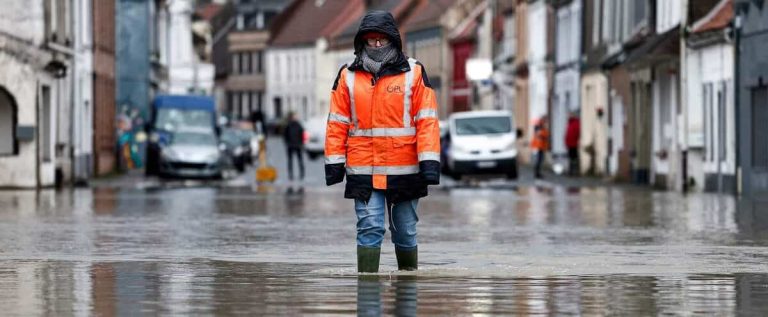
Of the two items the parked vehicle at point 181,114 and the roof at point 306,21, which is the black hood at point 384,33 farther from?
the roof at point 306,21

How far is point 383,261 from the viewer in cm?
1812

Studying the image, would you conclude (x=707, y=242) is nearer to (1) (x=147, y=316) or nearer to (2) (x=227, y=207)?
(1) (x=147, y=316)

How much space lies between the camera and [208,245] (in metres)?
21.1

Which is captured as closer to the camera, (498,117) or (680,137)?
(680,137)

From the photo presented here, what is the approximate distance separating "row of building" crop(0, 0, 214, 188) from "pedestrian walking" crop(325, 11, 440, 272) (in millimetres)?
30330

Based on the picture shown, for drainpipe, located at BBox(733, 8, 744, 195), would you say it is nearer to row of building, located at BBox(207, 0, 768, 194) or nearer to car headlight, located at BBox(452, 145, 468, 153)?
row of building, located at BBox(207, 0, 768, 194)

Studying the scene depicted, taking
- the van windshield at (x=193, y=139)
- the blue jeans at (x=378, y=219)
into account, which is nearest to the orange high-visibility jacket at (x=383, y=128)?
the blue jeans at (x=378, y=219)

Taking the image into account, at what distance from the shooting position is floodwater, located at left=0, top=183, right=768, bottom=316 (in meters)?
13.2

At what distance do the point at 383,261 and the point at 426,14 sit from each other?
115143 mm

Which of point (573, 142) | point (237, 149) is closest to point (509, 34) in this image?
point (237, 149)

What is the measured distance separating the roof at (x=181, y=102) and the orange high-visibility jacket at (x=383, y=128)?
5189 cm

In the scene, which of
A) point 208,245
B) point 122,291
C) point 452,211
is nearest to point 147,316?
point 122,291

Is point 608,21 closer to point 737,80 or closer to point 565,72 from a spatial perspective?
point 565,72

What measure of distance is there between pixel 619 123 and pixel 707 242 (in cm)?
3659
